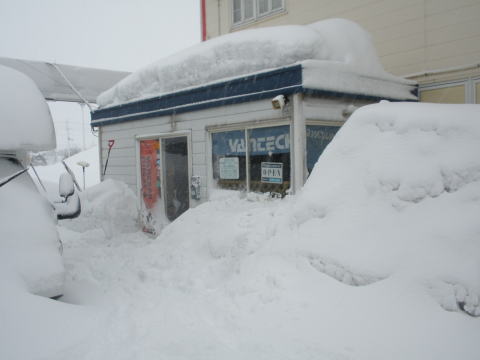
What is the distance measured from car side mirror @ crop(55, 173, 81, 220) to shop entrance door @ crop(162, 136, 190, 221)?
3733 mm

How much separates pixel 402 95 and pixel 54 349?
745cm

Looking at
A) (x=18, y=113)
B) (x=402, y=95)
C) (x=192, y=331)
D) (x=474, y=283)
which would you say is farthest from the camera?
(x=402, y=95)

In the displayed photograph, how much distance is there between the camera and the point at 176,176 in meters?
8.65

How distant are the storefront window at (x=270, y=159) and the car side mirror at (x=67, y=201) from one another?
10.3 ft

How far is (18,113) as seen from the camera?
14.3 feet

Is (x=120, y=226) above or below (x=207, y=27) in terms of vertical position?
Answer: below

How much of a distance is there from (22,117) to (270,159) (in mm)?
3721

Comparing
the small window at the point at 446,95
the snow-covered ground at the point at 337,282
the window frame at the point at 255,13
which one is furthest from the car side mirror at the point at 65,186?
the window frame at the point at 255,13

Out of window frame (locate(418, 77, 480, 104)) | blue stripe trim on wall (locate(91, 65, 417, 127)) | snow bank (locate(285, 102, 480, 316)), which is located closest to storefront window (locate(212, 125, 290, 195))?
blue stripe trim on wall (locate(91, 65, 417, 127))

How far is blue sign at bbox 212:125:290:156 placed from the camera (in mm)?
6441

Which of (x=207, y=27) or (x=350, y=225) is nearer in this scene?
(x=350, y=225)

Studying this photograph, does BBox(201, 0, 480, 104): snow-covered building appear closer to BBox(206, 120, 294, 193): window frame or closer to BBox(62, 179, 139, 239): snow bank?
BBox(206, 120, 294, 193): window frame

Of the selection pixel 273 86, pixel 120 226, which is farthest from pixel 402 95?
pixel 120 226

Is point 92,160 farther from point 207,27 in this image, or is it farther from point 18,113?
point 18,113
